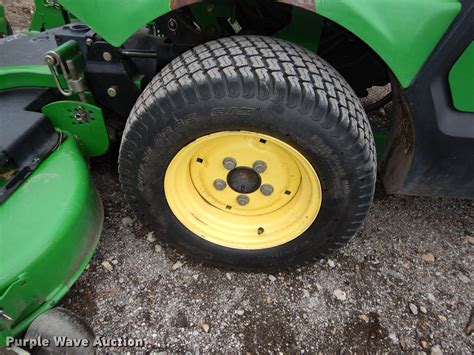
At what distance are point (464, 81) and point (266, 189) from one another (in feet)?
2.69

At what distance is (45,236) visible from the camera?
1343 mm

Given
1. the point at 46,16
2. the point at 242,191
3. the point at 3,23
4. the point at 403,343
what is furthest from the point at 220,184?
the point at 3,23

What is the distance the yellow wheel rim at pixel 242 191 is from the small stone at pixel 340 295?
36 cm

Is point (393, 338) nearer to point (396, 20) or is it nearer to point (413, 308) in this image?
point (413, 308)

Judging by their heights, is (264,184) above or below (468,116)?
below

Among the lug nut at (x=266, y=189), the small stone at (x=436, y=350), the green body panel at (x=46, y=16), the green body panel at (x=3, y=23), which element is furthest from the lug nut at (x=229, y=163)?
the green body panel at (x=3, y=23)

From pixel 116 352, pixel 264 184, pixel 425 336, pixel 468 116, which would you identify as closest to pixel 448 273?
pixel 425 336

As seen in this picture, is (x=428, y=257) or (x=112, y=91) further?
(x=428, y=257)

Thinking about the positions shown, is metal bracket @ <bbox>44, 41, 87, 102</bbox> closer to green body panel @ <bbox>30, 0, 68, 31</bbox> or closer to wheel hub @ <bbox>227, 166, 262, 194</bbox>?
wheel hub @ <bbox>227, 166, 262, 194</bbox>

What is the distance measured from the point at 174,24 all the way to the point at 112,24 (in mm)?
424

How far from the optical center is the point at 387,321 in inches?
63.9

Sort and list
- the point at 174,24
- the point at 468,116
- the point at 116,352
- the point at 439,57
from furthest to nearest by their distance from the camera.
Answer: the point at 174,24, the point at 116,352, the point at 468,116, the point at 439,57

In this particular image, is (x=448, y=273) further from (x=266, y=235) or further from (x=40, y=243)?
(x=40, y=243)

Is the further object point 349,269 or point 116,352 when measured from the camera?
point 349,269
